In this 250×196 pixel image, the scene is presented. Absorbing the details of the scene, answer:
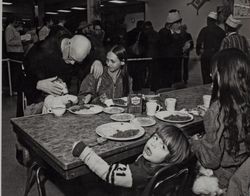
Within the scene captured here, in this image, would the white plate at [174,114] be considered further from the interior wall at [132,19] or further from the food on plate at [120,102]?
the interior wall at [132,19]

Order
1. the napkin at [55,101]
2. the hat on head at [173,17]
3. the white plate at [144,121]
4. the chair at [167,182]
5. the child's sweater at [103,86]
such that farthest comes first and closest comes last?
the hat on head at [173,17]
the child's sweater at [103,86]
the napkin at [55,101]
the white plate at [144,121]
the chair at [167,182]

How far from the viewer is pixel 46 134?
86cm

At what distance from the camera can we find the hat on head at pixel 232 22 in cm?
153

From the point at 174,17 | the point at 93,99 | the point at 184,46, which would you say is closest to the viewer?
the point at 93,99

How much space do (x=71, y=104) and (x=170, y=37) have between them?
1.02 meters

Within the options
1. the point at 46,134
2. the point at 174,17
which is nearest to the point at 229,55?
the point at 46,134

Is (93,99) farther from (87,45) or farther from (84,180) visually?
(84,180)

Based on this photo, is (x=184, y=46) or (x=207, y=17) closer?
(x=207, y=17)

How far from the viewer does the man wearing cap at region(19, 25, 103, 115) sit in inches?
52.9

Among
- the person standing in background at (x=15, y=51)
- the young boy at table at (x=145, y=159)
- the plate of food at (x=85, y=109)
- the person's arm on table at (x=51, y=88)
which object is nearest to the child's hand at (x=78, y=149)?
the young boy at table at (x=145, y=159)

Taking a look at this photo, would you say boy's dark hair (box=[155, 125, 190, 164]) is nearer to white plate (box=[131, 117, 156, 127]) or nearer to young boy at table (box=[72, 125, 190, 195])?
young boy at table (box=[72, 125, 190, 195])

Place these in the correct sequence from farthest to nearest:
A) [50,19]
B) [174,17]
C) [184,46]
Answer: [184,46]
[174,17]
[50,19]

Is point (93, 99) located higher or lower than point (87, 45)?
lower

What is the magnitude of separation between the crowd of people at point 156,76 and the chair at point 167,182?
62 millimetres
